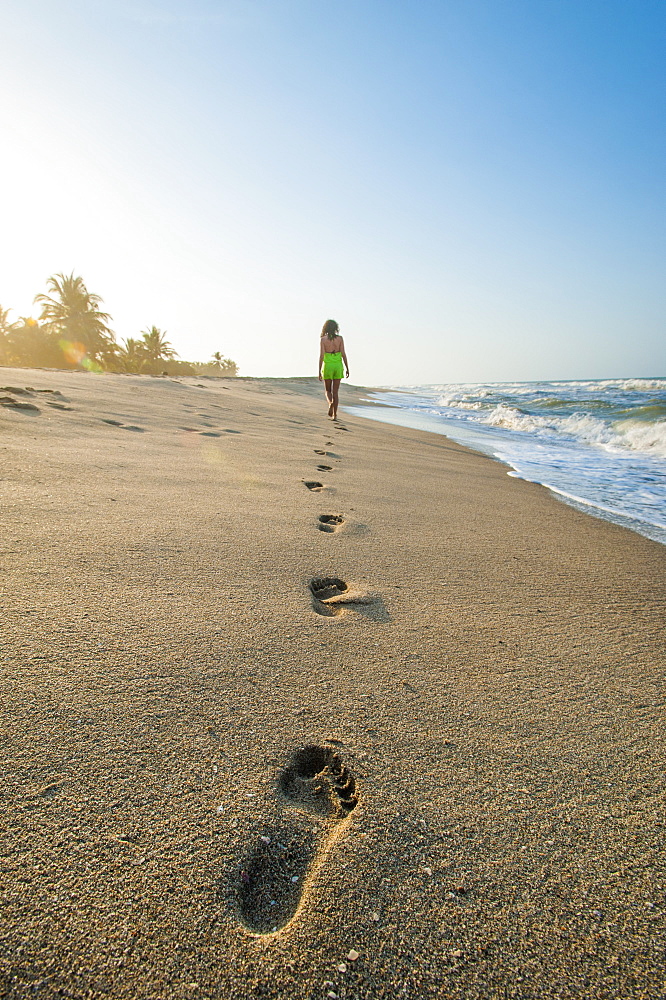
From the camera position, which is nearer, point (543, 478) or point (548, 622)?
point (548, 622)

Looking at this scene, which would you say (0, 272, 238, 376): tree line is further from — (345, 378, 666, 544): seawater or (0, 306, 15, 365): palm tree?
(345, 378, 666, 544): seawater

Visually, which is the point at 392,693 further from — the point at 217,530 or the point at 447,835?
the point at 217,530

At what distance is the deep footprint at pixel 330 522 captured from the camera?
100 inches

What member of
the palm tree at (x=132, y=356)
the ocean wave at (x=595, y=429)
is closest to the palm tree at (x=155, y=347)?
the palm tree at (x=132, y=356)

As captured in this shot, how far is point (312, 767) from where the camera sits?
1.07m

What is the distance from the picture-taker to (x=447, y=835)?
37.4 inches

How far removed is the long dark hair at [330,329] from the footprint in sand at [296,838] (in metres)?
8.10

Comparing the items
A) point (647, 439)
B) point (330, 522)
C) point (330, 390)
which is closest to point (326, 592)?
point (330, 522)

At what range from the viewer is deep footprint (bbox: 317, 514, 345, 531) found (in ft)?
8.35

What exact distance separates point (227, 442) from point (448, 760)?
147 inches

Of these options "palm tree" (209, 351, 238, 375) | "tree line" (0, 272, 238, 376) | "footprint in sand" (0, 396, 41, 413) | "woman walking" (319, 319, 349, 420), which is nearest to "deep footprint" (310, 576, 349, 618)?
"footprint in sand" (0, 396, 41, 413)

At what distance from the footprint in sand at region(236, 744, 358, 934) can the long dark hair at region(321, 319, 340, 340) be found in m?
8.10

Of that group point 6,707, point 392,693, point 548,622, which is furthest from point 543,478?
point 6,707

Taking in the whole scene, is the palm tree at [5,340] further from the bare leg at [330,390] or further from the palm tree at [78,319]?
the bare leg at [330,390]
